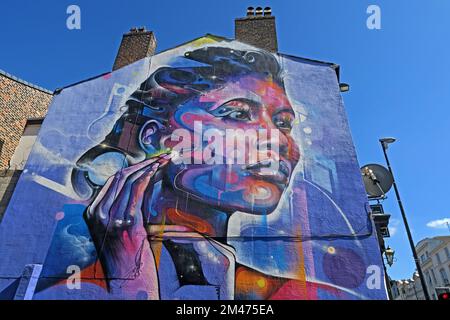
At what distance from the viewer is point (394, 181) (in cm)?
1080

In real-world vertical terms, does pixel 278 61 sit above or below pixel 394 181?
above

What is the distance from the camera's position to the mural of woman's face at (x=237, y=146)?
967 centimetres

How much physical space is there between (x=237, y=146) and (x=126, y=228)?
4303 mm

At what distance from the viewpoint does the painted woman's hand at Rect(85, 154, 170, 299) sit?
844cm

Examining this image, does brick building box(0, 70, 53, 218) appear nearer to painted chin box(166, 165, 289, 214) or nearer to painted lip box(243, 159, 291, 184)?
painted chin box(166, 165, 289, 214)

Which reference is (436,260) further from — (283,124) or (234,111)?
(234,111)

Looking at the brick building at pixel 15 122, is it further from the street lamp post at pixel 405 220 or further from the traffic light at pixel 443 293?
the street lamp post at pixel 405 220

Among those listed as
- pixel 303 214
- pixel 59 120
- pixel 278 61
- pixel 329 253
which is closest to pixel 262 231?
pixel 303 214

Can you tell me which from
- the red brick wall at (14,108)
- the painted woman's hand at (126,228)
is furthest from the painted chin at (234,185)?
the red brick wall at (14,108)

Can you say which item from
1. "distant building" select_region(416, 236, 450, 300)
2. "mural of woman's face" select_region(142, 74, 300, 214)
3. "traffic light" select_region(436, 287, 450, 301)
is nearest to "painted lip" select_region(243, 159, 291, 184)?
"mural of woman's face" select_region(142, 74, 300, 214)

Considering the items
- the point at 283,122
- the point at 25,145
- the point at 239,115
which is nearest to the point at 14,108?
the point at 25,145
